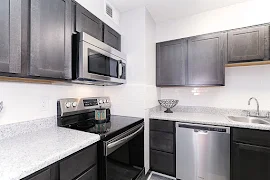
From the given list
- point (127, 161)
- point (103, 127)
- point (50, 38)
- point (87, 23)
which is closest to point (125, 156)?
point (127, 161)

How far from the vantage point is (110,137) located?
1.23 metres

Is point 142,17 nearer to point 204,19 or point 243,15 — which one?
point 204,19

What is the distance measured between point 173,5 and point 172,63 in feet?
2.69

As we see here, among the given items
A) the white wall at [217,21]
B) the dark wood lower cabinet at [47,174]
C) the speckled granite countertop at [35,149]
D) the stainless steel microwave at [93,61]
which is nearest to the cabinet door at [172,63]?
the white wall at [217,21]

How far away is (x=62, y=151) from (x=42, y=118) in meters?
0.67

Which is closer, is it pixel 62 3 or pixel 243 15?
pixel 62 3

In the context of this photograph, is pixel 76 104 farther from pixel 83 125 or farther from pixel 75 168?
pixel 75 168

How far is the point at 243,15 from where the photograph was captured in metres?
1.97

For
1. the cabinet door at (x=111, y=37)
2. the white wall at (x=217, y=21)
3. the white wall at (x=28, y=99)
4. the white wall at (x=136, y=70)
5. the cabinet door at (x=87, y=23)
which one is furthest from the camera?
the white wall at (x=136, y=70)

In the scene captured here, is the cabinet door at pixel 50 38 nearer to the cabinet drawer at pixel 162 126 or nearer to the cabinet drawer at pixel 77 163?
the cabinet drawer at pixel 77 163

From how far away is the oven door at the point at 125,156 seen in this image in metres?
1.20

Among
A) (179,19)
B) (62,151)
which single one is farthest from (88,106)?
(179,19)

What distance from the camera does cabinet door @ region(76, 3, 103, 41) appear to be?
53.0 inches

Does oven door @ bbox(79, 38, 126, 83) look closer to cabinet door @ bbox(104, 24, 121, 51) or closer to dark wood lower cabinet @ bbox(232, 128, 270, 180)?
cabinet door @ bbox(104, 24, 121, 51)
